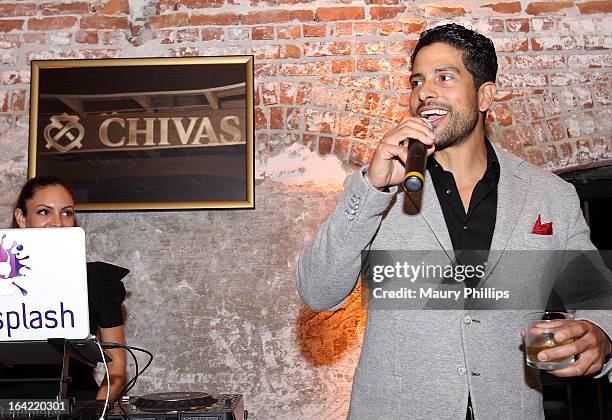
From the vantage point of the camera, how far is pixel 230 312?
3.29 metres

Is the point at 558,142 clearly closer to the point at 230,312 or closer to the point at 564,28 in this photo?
the point at 564,28

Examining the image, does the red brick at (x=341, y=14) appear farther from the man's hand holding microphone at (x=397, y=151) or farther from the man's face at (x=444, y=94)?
the man's hand holding microphone at (x=397, y=151)

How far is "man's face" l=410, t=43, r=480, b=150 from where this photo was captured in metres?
1.91

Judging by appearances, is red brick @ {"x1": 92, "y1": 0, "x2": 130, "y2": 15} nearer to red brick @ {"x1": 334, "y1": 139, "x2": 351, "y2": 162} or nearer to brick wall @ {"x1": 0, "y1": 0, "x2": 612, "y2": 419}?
brick wall @ {"x1": 0, "y1": 0, "x2": 612, "y2": 419}

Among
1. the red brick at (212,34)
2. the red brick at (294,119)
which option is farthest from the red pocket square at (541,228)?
the red brick at (212,34)

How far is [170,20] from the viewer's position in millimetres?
3467

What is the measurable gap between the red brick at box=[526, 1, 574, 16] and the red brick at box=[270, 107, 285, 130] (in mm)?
1217

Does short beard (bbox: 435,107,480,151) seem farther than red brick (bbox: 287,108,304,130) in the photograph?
No

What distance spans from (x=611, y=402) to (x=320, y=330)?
150 cm

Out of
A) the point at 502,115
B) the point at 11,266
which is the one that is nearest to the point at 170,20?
the point at 502,115

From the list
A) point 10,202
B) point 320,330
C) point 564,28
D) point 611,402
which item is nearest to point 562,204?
point 320,330

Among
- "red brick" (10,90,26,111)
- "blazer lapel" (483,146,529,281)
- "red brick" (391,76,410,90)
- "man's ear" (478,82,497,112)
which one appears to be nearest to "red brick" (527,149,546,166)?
"red brick" (391,76,410,90)

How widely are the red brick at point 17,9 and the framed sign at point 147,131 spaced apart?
0.87 feet

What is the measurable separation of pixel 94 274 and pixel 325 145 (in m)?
1.17
